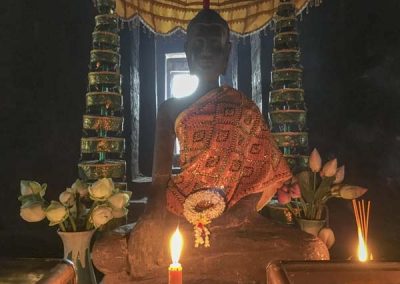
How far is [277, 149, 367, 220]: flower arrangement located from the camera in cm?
171

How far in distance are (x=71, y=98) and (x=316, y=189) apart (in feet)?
7.00

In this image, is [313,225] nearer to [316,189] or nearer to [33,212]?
[316,189]

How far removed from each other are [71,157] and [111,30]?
48.7 inches

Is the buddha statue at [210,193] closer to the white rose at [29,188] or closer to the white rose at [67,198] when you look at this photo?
the white rose at [67,198]

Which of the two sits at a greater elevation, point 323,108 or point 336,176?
point 323,108

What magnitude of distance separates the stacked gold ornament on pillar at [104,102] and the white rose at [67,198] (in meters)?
0.60

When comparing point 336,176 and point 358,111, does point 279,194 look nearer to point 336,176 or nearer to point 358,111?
point 336,176

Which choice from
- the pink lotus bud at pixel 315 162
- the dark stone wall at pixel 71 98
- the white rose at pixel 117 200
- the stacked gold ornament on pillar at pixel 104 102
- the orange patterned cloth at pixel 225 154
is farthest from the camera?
the dark stone wall at pixel 71 98

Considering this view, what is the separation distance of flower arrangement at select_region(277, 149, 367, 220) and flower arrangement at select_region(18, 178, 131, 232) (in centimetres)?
85

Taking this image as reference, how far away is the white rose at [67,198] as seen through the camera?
1.41 meters

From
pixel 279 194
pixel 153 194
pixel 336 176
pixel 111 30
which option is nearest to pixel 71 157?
pixel 111 30

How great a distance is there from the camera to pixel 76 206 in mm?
1463

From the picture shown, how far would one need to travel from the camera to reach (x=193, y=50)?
180 centimetres

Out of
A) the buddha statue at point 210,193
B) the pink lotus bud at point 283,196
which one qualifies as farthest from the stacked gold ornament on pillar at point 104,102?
the pink lotus bud at point 283,196
